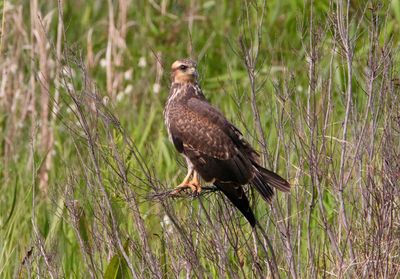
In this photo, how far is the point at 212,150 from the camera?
545 cm

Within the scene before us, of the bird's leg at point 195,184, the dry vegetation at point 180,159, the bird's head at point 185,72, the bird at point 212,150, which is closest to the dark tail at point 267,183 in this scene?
the bird at point 212,150

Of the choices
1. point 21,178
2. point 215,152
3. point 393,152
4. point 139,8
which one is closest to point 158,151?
point 21,178

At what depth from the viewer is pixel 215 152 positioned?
5.44 meters

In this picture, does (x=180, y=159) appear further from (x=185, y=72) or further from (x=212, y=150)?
(x=212, y=150)

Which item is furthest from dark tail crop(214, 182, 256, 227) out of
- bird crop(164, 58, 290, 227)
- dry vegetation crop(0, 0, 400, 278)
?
dry vegetation crop(0, 0, 400, 278)

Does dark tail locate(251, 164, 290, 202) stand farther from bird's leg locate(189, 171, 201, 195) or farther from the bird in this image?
bird's leg locate(189, 171, 201, 195)

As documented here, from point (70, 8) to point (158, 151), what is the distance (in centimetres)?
366

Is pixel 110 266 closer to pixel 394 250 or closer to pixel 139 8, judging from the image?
pixel 394 250

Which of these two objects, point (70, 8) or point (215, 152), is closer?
point (215, 152)

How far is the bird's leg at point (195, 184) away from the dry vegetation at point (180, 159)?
0.11m

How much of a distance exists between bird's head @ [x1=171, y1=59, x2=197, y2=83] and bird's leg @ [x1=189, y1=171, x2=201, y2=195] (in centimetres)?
60

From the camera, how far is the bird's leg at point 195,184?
5335 mm

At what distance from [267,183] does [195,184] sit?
0.39m

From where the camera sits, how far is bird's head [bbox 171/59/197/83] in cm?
590
